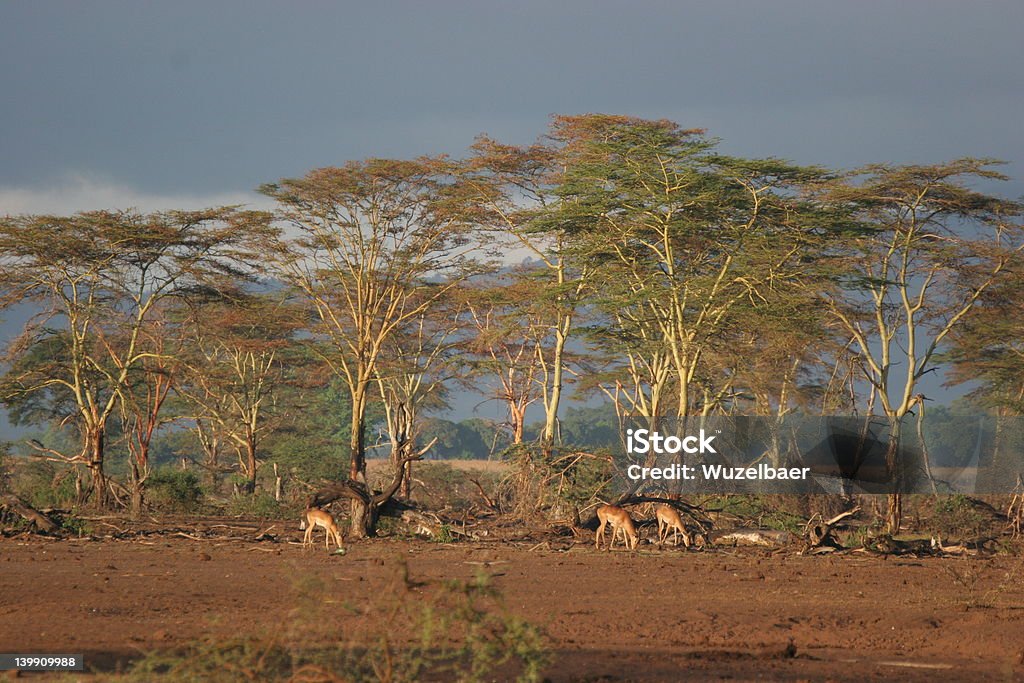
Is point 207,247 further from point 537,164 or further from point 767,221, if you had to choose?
point 767,221

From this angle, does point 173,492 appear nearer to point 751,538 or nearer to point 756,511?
point 756,511

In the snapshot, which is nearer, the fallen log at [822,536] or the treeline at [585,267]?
the fallen log at [822,536]

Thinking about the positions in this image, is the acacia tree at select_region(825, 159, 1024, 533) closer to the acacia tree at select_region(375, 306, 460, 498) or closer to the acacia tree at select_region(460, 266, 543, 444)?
the acacia tree at select_region(460, 266, 543, 444)

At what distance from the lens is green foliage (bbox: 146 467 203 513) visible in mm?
25469

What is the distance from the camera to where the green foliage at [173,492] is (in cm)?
2547

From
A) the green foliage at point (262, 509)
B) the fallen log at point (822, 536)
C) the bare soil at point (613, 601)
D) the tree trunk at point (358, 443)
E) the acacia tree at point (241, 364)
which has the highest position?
the acacia tree at point (241, 364)

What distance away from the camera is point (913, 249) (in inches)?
1128

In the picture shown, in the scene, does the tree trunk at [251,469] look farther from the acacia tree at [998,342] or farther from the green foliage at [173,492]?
the acacia tree at [998,342]

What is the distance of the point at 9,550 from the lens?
17.1 meters

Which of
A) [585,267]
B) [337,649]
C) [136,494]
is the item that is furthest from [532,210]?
[337,649]

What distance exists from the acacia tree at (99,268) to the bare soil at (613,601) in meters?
7.65

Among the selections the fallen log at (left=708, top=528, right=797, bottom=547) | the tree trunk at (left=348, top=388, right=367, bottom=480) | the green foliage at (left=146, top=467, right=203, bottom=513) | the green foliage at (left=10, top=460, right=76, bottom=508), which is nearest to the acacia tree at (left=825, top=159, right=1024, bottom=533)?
the fallen log at (left=708, top=528, right=797, bottom=547)

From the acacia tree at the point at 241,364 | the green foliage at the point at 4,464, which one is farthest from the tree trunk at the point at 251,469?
the green foliage at the point at 4,464

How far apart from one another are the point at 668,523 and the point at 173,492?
11.5 m
